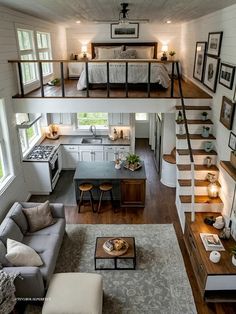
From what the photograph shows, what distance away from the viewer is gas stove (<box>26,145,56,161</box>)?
6.63 metres

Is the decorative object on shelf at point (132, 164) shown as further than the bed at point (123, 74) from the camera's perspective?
Yes

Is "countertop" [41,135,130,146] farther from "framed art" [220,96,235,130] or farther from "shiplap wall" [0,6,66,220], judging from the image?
"framed art" [220,96,235,130]

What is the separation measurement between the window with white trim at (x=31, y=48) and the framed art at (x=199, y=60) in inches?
164

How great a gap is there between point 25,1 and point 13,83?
5.78 feet

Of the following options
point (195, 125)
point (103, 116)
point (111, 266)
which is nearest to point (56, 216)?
point (111, 266)

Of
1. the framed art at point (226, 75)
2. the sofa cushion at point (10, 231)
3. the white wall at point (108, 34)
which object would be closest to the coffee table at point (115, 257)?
the sofa cushion at point (10, 231)

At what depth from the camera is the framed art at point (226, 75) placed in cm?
466

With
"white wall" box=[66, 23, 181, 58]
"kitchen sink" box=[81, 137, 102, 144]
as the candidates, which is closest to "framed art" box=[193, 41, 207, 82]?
"white wall" box=[66, 23, 181, 58]

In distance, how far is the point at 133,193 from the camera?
6352 millimetres

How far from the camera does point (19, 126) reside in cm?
590

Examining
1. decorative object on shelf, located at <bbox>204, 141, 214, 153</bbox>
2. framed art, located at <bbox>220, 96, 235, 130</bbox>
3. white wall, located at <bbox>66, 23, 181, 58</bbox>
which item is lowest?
decorative object on shelf, located at <bbox>204, 141, 214, 153</bbox>

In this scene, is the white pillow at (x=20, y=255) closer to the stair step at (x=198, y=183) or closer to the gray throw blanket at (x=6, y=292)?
the gray throw blanket at (x=6, y=292)

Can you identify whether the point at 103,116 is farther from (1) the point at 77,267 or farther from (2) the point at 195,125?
(1) the point at 77,267

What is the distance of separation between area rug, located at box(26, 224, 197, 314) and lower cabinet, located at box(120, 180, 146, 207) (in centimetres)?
79
